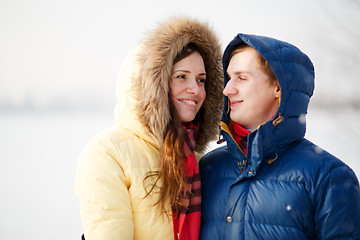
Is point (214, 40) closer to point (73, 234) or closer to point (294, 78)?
point (294, 78)

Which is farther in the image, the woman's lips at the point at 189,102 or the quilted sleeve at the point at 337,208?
the woman's lips at the point at 189,102

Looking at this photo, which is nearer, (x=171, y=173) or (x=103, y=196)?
(x=103, y=196)

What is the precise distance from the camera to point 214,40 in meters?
1.91

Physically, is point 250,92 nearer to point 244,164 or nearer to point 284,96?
point 284,96

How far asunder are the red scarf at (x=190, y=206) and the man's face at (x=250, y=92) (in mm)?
302

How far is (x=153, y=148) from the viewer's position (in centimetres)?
162

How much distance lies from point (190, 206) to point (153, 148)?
335 millimetres

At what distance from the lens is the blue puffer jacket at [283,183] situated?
129cm

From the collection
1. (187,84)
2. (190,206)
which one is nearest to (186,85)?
(187,84)

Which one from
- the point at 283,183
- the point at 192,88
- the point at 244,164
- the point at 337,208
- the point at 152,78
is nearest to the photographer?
the point at 337,208

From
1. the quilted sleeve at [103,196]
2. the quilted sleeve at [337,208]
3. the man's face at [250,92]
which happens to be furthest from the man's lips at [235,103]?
the quilted sleeve at [103,196]

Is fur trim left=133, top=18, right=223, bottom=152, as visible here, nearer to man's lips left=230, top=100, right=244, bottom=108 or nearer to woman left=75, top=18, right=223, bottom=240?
woman left=75, top=18, right=223, bottom=240

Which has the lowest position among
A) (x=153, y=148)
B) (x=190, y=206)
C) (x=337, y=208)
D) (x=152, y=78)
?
(x=190, y=206)

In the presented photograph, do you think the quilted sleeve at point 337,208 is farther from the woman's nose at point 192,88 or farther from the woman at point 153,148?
the woman's nose at point 192,88
